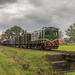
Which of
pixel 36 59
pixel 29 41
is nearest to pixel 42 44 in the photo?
→ pixel 29 41

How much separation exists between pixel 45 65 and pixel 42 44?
715 centimetres

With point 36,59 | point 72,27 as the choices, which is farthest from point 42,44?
point 72,27

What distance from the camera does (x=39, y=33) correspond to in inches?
698

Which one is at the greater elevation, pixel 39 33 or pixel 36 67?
pixel 39 33

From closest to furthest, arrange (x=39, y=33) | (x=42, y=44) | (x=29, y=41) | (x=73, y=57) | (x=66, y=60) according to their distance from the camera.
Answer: (x=73, y=57)
(x=66, y=60)
(x=42, y=44)
(x=39, y=33)
(x=29, y=41)

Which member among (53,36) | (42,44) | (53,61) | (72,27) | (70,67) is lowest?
(70,67)

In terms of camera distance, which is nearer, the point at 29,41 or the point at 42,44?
the point at 42,44

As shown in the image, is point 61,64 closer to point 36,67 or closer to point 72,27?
point 36,67

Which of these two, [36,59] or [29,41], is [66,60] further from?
[29,41]

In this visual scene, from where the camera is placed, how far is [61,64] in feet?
32.4

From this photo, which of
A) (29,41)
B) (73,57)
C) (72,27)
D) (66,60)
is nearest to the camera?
(73,57)

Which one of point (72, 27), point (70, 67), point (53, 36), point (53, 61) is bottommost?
point (70, 67)

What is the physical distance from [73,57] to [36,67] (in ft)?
12.8

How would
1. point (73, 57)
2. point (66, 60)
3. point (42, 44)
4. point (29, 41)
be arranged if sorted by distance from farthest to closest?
point (29, 41) → point (42, 44) → point (66, 60) → point (73, 57)
